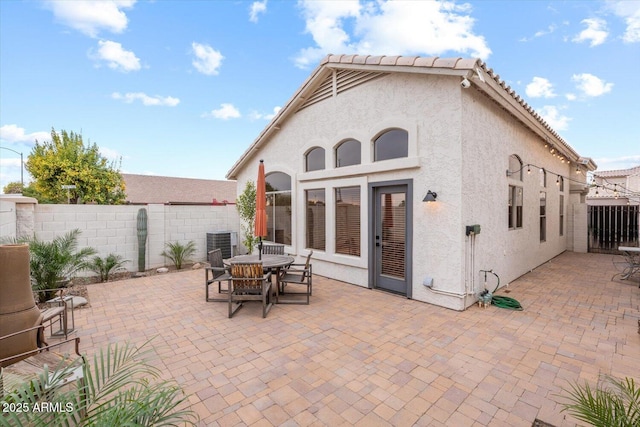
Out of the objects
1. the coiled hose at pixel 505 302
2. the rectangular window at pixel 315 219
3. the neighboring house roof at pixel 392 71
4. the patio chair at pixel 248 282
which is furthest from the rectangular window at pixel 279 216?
the coiled hose at pixel 505 302

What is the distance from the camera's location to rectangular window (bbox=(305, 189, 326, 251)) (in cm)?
862

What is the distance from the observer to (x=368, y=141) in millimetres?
7227

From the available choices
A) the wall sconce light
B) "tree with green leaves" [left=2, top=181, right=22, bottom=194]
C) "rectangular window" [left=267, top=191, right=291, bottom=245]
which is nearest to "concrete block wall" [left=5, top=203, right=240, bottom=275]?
"rectangular window" [left=267, top=191, right=291, bottom=245]

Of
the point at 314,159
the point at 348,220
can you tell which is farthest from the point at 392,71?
Result: the point at 348,220

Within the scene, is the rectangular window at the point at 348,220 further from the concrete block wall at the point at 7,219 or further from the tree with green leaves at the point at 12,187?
the tree with green leaves at the point at 12,187

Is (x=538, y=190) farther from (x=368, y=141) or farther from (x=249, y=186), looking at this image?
(x=249, y=186)

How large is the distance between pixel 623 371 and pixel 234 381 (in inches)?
197

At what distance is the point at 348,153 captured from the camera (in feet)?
26.1

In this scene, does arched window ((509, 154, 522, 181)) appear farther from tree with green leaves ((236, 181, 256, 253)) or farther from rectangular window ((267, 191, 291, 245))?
tree with green leaves ((236, 181, 256, 253))

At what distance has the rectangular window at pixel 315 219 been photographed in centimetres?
862

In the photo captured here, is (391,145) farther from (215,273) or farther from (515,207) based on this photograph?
(215,273)

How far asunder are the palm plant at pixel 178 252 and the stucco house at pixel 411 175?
11.3 ft

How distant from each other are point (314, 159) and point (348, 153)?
1470 mm

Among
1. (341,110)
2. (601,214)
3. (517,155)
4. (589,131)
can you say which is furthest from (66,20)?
(589,131)
